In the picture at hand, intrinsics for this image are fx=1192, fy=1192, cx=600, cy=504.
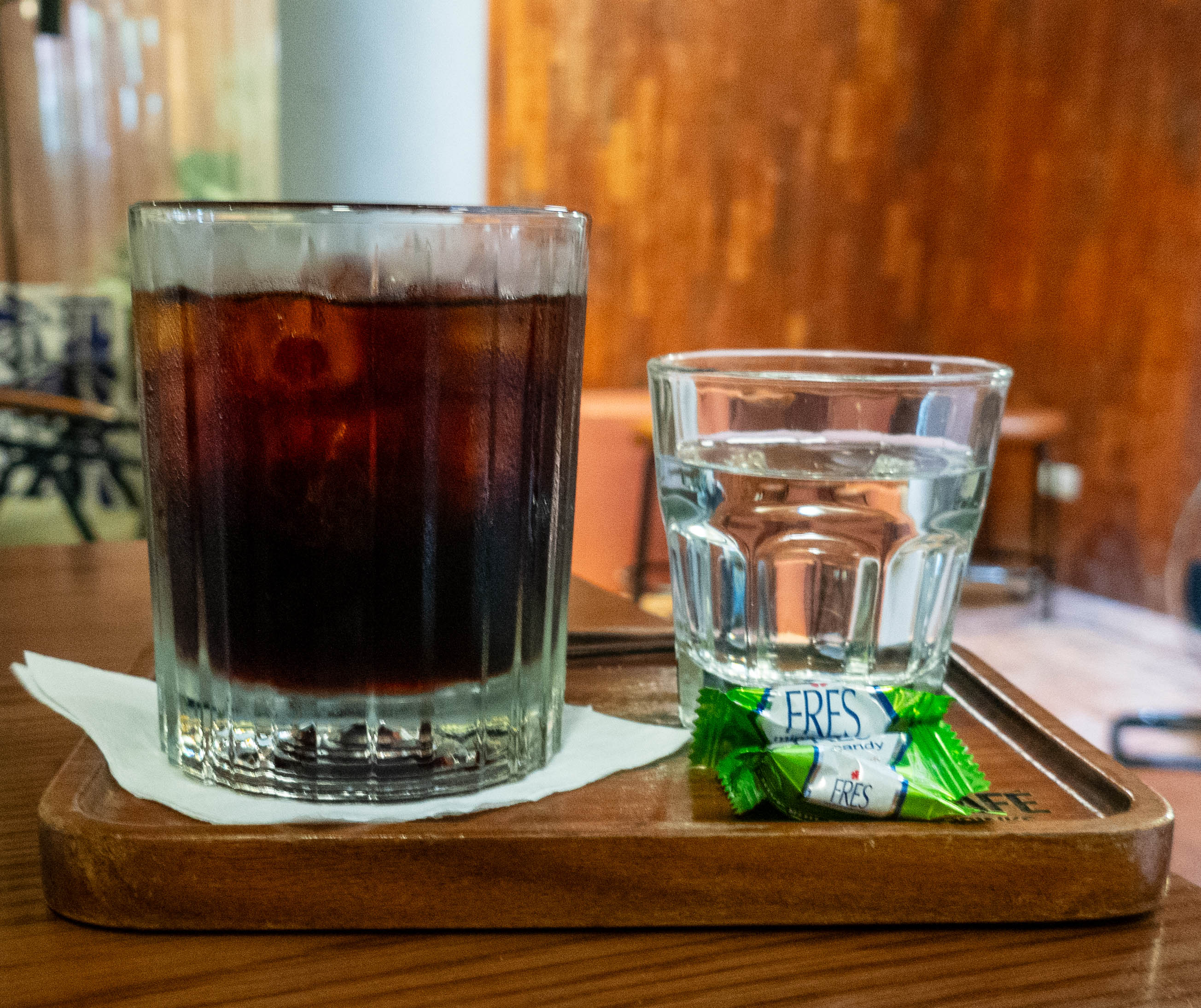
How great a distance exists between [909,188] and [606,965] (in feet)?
14.7

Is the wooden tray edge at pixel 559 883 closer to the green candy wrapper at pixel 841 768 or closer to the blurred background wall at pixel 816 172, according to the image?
the green candy wrapper at pixel 841 768

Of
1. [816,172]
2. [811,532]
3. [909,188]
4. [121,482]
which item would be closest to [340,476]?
[811,532]

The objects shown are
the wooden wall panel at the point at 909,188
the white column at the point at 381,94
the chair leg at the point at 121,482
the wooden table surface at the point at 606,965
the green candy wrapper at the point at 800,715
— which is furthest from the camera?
the wooden wall panel at the point at 909,188

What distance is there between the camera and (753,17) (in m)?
4.16

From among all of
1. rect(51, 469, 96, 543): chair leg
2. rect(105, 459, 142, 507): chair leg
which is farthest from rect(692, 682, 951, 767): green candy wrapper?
rect(105, 459, 142, 507): chair leg

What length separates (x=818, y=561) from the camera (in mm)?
534

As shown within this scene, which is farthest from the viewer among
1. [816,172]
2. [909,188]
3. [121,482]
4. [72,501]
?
[909,188]

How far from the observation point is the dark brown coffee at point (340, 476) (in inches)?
15.9

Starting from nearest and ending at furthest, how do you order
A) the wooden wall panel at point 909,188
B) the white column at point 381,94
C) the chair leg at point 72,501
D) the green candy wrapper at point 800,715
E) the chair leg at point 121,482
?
the green candy wrapper at point 800,715 → the white column at point 381,94 → the chair leg at point 72,501 → the chair leg at point 121,482 → the wooden wall panel at point 909,188

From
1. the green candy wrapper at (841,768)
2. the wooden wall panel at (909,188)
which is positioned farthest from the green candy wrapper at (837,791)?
the wooden wall panel at (909,188)

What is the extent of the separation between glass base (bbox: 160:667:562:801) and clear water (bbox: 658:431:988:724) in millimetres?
124

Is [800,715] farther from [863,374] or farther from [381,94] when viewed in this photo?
[381,94]

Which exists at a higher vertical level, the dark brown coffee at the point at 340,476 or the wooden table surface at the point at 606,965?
the dark brown coffee at the point at 340,476

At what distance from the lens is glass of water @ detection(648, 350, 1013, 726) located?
1.67 feet
